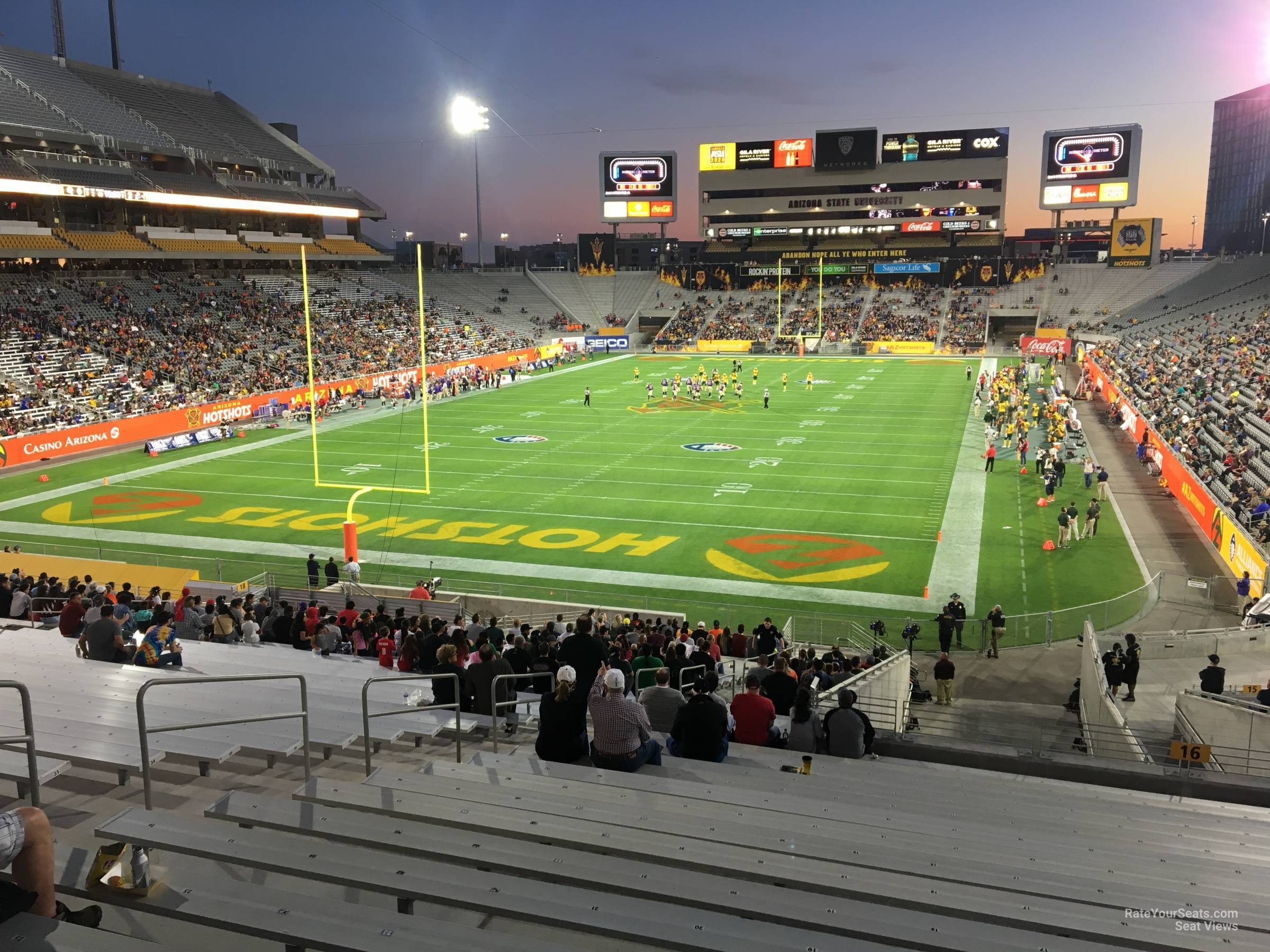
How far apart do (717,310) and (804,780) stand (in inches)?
2888

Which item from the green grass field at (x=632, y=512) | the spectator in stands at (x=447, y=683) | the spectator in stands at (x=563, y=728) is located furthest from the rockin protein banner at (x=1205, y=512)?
the spectator in stands at (x=563, y=728)

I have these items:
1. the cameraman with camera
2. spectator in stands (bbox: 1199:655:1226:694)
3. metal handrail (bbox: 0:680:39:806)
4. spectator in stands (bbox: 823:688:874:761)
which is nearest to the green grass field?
the cameraman with camera

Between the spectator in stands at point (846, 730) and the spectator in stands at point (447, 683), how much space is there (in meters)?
3.01

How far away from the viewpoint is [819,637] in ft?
53.9

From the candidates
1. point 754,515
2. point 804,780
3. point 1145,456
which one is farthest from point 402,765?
point 1145,456

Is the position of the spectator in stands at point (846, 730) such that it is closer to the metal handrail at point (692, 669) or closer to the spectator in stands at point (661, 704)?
the spectator in stands at point (661, 704)

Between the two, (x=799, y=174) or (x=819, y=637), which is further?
(x=799, y=174)

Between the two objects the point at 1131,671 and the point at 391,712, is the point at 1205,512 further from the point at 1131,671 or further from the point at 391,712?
the point at 391,712

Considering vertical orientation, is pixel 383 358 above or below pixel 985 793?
above

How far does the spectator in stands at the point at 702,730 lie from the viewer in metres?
6.66

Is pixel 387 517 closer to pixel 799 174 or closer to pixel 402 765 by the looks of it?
pixel 402 765

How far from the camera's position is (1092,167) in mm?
69875

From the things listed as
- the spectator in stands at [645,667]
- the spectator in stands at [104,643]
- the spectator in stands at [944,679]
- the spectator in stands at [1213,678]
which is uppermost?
the spectator in stands at [104,643]

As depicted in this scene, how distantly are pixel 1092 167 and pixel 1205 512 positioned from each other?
5797 centimetres
